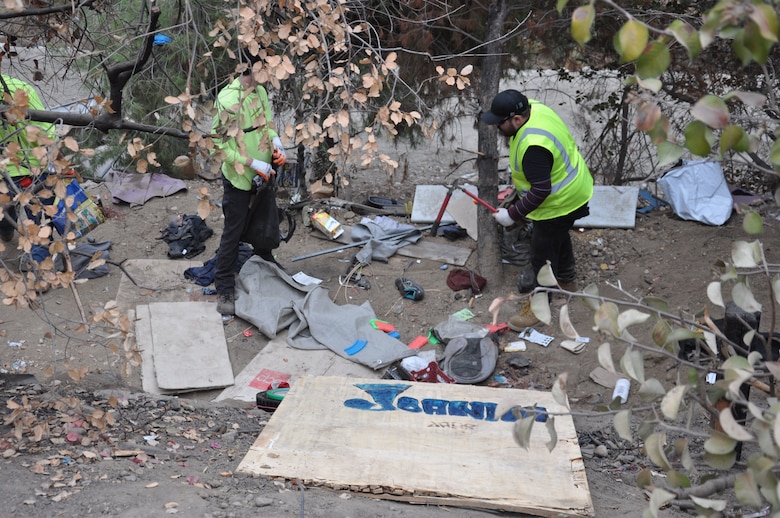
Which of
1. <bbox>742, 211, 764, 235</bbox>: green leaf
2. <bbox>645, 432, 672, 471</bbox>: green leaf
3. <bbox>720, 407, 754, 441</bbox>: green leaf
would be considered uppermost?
<bbox>742, 211, 764, 235</bbox>: green leaf

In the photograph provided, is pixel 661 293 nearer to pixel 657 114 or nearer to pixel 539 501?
pixel 539 501

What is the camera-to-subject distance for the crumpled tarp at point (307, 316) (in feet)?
17.9

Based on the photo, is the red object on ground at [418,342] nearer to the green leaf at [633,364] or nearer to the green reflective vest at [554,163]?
the green reflective vest at [554,163]

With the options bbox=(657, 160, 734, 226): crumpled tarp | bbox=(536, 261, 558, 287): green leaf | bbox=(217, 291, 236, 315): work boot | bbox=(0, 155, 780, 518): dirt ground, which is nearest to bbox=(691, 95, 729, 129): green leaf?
bbox=(536, 261, 558, 287): green leaf

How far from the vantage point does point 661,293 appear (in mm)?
5715

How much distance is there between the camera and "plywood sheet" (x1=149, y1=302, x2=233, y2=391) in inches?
202

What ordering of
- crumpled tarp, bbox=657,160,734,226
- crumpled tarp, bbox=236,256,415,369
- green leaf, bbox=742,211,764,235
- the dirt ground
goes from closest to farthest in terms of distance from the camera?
green leaf, bbox=742,211,764,235
the dirt ground
crumpled tarp, bbox=236,256,415,369
crumpled tarp, bbox=657,160,734,226

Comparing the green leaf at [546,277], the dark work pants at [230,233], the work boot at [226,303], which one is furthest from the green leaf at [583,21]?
the work boot at [226,303]

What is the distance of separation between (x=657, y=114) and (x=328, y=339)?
3.99 m

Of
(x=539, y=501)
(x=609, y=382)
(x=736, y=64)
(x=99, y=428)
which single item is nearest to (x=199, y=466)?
(x=99, y=428)

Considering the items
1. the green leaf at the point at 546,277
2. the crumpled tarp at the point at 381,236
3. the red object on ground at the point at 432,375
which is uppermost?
the green leaf at the point at 546,277

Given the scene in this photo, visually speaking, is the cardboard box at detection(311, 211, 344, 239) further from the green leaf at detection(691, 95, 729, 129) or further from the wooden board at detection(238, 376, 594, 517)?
the green leaf at detection(691, 95, 729, 129)

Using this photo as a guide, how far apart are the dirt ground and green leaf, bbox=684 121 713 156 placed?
2.00 ft

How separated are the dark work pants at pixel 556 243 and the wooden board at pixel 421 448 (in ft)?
5.28
